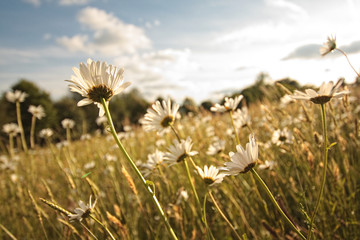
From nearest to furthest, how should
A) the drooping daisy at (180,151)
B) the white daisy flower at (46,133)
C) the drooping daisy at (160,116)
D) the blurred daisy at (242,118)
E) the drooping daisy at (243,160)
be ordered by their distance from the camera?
1. the drooping daisy at (243,160)
2. the drooping daisy at (180,151)
3. the drooping daisy at (160,116)
4. the blurred daisy at (242,118)
5. the white daisy flower at (46,133)

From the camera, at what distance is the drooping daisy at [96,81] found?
31.7 inches

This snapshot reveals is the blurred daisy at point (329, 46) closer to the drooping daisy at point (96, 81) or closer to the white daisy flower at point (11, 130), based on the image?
the drooping daisy at point (96, 81)

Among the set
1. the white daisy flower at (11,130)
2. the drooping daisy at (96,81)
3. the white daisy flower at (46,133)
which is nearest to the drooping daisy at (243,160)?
the drooping daisy at (96,81)

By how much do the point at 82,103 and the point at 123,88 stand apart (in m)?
0.17

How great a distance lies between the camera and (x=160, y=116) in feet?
3.95

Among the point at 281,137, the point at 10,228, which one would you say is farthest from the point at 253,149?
the point at 10,228

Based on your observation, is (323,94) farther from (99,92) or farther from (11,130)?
(11,130)

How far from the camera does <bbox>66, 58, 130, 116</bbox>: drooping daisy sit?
0.81m

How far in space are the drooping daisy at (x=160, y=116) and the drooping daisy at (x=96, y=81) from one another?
14.3 inches

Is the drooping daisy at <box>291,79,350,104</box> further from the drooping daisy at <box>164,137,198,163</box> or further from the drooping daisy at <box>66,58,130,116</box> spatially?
the drooping daisy at <box>66,58,130,116</box>

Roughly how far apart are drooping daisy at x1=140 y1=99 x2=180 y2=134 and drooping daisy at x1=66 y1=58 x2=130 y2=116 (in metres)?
0.36

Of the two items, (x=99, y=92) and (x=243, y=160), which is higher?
(x=99, y=92)

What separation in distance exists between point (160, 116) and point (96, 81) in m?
0.46

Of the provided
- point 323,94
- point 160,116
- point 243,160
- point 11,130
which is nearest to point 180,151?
point 160,116
